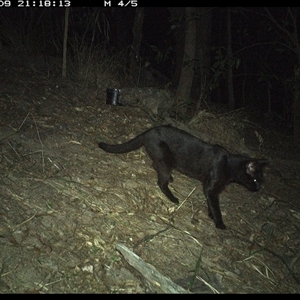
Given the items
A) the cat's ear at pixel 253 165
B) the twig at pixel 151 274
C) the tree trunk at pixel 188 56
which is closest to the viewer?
the twig at pixel 151 274

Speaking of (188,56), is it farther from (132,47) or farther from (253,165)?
(253,165)

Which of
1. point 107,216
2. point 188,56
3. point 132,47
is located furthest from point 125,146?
point 132,47

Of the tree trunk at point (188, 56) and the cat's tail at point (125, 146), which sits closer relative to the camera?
the cat's tail at point (125, 146)

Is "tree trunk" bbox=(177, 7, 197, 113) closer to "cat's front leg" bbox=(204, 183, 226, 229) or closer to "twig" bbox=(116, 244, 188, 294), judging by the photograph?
"cat's front leg" bbox=(204, 183, 226, 229)

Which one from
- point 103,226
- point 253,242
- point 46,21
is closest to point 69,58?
point 46,21

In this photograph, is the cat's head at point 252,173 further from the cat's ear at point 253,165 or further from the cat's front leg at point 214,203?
the cat's front leg at point 214,203

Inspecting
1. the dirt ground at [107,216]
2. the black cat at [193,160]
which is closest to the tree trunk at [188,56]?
the dirt ground at [107,216]

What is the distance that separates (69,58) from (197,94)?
12.3ft

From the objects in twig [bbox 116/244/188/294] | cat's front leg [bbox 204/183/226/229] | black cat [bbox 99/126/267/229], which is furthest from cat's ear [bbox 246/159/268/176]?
twig [bbox 116/244/188/294]

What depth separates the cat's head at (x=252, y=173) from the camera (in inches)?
202

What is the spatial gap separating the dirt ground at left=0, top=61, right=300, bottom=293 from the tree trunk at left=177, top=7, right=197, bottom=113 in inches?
48.9

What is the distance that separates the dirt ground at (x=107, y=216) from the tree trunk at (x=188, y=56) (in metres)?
1.24

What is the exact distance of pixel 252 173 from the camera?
5.18m

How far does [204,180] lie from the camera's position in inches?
206
